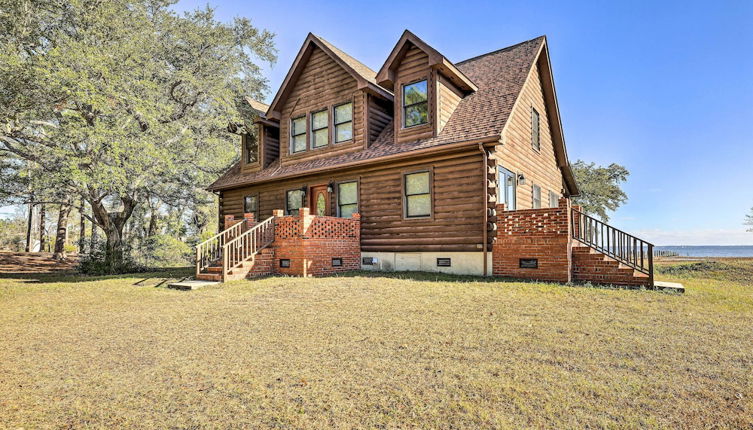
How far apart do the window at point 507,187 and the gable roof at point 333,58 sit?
16.2ft

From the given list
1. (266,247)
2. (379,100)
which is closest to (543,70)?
(379,100)

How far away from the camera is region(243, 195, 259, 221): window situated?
17.1 m

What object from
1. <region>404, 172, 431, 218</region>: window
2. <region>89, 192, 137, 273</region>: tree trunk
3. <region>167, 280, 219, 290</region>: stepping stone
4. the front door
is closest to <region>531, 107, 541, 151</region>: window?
<region>404, 172, 431, 218</region>: window

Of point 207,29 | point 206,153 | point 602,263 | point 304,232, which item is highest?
point 207,29

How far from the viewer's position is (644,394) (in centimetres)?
341

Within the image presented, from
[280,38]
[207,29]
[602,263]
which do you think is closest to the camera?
[602,263]

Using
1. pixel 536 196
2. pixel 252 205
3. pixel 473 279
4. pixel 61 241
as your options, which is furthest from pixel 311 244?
pixel 61 241

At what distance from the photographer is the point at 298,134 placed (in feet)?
51.5

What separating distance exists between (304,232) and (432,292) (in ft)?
15.2

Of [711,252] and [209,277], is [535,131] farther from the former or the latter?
[711,252]

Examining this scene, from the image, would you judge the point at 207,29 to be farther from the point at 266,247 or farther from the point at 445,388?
the point at 445,388

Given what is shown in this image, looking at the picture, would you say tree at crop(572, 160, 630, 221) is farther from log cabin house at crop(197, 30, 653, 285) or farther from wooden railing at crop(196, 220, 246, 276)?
wooden railing at crop(196, 220, 246, 276)

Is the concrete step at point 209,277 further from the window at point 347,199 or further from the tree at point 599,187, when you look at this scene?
the tree at point 599,187

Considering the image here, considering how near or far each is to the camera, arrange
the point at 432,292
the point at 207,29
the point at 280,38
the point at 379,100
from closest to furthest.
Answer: the point at 432,292
the point at 379,100
the point at 207,29
the point at 280,38
